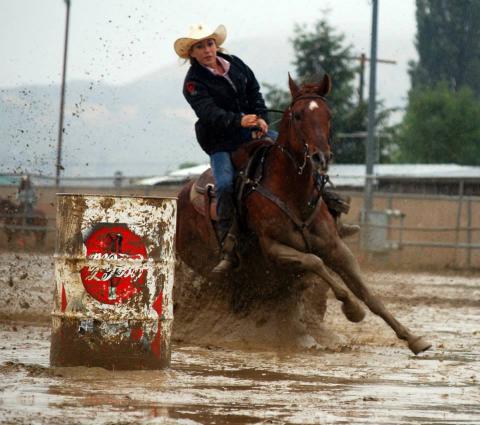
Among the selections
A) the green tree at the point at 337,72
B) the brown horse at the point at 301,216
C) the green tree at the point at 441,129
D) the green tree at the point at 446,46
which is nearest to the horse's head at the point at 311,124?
the brown horse at the point at 301,216

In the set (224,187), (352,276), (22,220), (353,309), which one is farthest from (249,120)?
(22,220)

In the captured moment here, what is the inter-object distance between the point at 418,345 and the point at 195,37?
3040 mm

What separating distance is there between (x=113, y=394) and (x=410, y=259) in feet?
57.9

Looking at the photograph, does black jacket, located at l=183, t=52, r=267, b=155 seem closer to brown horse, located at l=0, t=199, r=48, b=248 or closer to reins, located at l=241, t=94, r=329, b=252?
reins, located at l=241, t=94, r=329, b=252

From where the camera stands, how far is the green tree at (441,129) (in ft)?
212

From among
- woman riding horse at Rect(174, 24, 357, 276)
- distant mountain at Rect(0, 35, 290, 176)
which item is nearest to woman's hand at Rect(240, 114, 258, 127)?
woman riding horse at Rect(174, 24, 357, 276)

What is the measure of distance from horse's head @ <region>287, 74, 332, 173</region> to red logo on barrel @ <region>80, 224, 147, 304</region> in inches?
70.6

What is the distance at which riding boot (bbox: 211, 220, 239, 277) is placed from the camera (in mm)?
9688

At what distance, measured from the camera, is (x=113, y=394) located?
6.45 meters

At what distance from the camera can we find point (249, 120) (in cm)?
946

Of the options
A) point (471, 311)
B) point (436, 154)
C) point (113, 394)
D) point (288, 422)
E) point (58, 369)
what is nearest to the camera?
point (288, 422)

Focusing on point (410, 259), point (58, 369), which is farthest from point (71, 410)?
point (410, 259)

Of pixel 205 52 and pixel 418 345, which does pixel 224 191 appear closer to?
pixel 205 52

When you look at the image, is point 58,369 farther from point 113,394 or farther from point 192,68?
point 192,68
